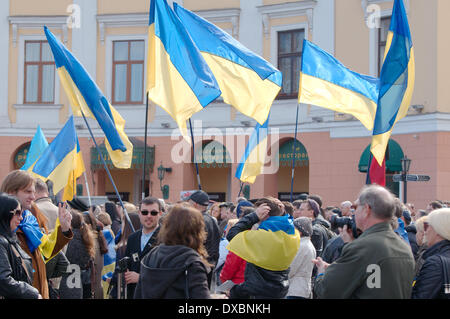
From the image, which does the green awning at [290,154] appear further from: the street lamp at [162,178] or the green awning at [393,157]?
the street lamp at [162,178]

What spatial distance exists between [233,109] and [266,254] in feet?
56.2

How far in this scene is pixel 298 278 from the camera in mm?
6957

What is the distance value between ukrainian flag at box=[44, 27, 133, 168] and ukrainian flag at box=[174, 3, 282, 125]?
163cm

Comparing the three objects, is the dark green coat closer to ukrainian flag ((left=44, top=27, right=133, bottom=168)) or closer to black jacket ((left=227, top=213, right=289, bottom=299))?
black jacket ((left=227, top=213, right=289, bottom=299))

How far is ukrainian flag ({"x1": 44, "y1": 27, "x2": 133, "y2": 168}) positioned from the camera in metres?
9.15

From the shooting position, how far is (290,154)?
21703mm

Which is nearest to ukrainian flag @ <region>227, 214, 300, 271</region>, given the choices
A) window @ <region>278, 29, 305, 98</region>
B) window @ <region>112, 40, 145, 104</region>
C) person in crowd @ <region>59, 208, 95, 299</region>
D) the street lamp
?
person in crowd @ <region>59, 208, 95, 299</region>

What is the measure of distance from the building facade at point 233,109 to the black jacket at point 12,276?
50.2 ft

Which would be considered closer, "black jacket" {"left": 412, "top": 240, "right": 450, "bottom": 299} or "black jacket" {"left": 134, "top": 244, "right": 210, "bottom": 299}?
"black jacket" {"left": 134, "top": 244, "right": 210, "bottom": 299}

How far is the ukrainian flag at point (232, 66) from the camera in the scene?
10.0 m

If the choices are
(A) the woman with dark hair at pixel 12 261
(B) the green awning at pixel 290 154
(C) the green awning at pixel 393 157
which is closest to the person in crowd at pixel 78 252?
(A) the woman with dark hair at pixel 12 261

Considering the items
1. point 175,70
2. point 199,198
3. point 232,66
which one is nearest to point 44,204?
point 199,198

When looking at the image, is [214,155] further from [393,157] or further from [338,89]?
[338,89]

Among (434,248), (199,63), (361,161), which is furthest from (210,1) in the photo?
(434,248)
